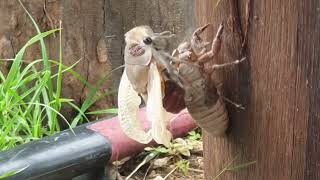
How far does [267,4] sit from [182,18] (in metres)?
1.82

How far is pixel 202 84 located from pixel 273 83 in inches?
7.7

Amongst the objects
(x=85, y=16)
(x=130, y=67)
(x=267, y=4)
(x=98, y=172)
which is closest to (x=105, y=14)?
(x=85, y=16)

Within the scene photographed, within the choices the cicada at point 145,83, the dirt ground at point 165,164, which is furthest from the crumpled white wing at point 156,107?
the dirt ground at point 165,164

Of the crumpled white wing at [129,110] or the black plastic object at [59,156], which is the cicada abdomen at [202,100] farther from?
the black plastic object at [59,156]

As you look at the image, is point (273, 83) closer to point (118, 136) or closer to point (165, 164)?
point (118, 136)

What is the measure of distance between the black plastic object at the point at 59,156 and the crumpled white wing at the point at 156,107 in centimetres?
97

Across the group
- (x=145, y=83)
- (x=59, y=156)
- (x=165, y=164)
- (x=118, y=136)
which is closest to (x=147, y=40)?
(x=145, y=83)

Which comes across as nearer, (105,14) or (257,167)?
(257,167)

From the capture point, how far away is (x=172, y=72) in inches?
69.0

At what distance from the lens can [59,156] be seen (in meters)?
2.68

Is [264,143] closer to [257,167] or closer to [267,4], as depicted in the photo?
[257,167]

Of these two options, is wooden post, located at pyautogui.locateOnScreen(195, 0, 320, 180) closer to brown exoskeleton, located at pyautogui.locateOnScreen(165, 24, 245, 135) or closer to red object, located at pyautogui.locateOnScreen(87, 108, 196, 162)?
brown exoskeleton, located at pyautogui.locateOnScreen(165, 24, 245, 135)

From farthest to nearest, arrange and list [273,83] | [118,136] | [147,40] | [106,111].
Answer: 1. [106,111]
2. [118,136]
3. [147,40]
4. [273,83]

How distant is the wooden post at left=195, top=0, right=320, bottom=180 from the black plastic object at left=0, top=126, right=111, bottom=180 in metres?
0.97
